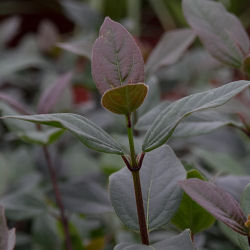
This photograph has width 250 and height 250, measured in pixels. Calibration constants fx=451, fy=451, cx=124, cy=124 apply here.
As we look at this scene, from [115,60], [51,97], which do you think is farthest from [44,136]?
[115,60]

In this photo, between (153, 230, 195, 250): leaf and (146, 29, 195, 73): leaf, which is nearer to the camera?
(153, 230, 195, 250): leaf

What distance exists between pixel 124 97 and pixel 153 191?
124mm

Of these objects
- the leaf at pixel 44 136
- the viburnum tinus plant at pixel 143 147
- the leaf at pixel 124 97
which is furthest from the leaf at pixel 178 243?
the leaf at pixel 44 136

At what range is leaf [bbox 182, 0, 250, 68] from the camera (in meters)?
0.57

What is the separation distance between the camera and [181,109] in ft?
1.32

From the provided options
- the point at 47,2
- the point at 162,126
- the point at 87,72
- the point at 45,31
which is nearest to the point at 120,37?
the point at 162,126

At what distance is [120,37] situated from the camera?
0.42 meters

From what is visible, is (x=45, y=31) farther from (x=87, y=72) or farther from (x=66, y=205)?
→ (x=66, y=205)

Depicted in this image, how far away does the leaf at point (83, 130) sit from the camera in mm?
365

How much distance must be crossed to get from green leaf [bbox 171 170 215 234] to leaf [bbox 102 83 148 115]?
0.14 metres

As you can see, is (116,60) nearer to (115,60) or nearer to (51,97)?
(115,60)

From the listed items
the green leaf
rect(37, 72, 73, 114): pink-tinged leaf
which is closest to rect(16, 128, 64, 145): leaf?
rect(37, 72, 73, 114): pink-tinged leaf

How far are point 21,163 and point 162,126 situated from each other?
576 millimetres

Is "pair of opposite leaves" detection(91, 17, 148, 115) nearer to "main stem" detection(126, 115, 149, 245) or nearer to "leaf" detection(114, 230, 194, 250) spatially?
"main stem" detection(126, 115, 149, 245)
